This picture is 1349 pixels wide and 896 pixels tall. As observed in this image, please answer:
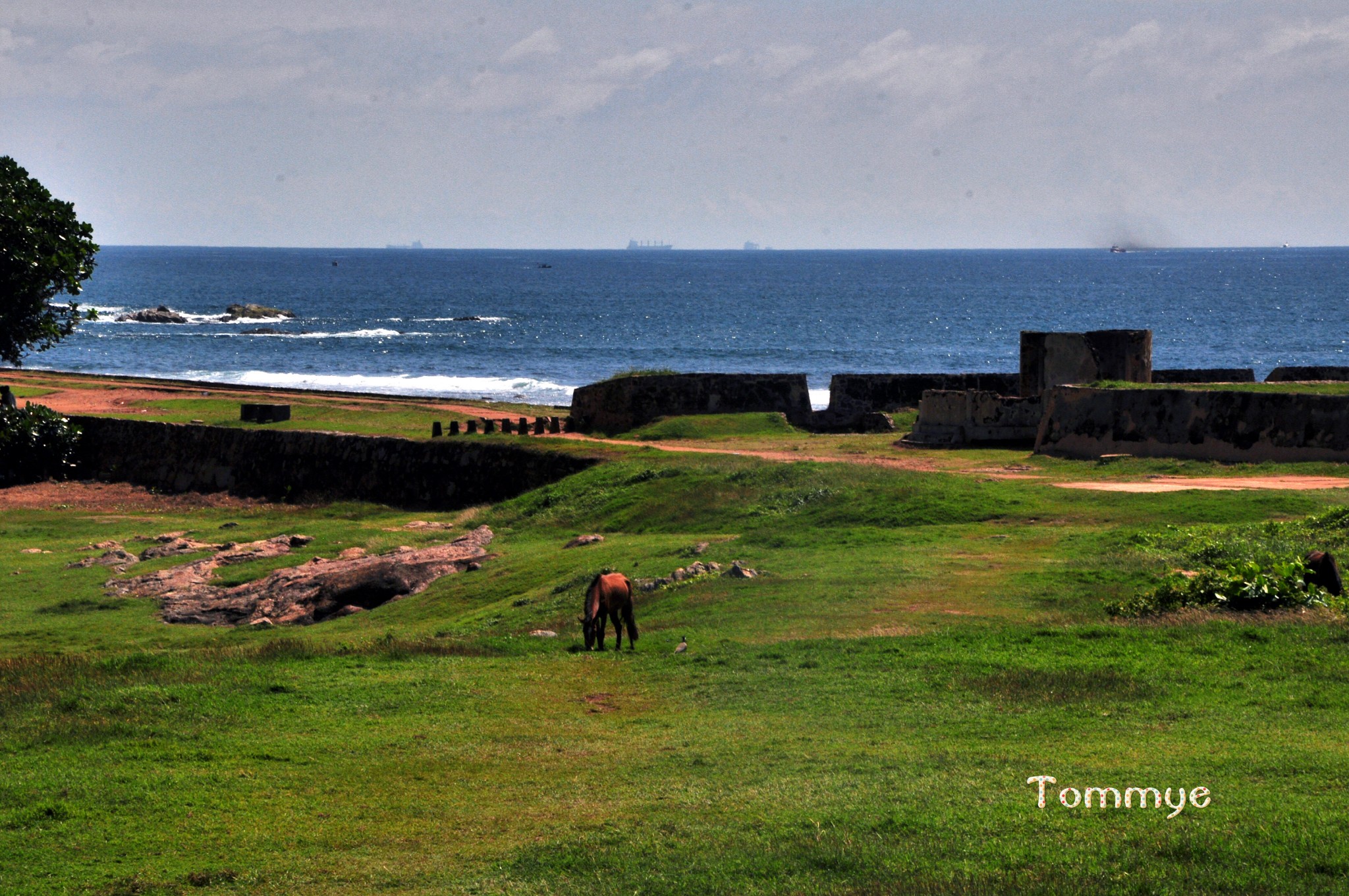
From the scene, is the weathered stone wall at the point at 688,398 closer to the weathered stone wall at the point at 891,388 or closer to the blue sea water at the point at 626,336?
the weathered stone wall at the point at 891,388

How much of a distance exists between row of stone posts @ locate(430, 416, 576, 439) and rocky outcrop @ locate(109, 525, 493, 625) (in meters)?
11.2

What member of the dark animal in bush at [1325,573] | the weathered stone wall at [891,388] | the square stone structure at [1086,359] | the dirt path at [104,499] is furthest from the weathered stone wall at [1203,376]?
the dark animal in bush at [1325,573]

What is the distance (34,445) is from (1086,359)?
95.8 ft

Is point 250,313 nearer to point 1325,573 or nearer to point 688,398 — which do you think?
point 688,398

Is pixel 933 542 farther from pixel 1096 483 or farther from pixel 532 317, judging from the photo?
pixel 532 317

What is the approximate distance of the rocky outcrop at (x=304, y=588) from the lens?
24.6 metres

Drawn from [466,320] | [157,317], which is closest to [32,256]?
[157,317]

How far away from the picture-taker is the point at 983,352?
371 ft

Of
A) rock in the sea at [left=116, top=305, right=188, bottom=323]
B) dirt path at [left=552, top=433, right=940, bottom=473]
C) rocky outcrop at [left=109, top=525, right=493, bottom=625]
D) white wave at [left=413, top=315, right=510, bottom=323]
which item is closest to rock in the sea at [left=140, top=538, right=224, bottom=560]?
rocky outcrop at [left=109, top=525, right=493, bottom=625]

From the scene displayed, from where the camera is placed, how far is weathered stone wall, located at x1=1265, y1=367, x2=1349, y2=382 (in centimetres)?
4200

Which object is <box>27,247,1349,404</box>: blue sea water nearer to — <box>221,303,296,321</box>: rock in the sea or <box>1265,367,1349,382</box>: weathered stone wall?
<box>221,303,296,321</box>: rock in the sea

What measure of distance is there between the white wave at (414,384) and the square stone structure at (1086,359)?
138 feet

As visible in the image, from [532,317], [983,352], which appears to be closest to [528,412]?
[983,352]

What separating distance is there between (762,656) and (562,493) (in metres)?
16.4
